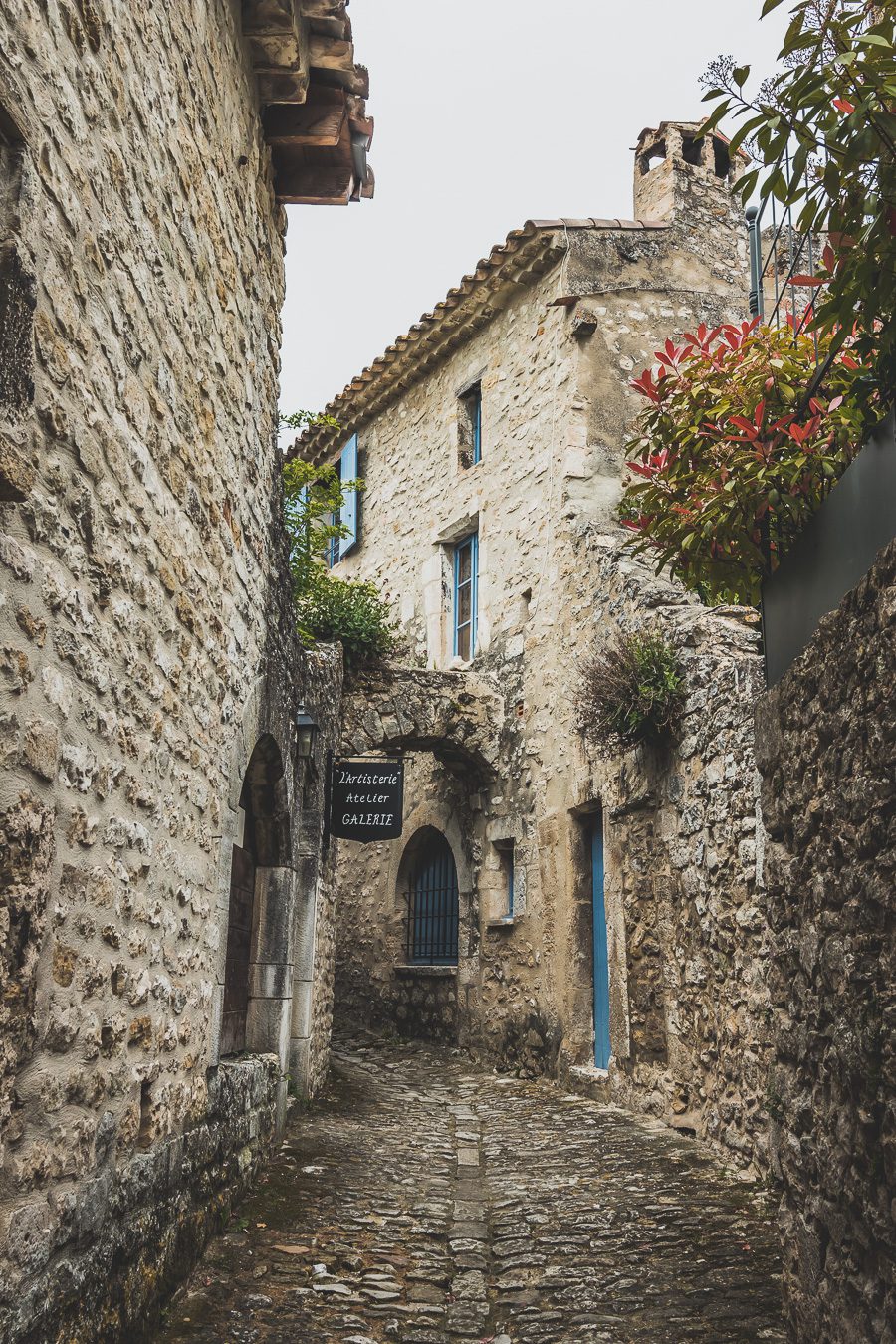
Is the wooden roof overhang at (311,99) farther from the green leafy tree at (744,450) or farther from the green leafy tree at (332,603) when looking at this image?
the green leafy tree at (332,603)

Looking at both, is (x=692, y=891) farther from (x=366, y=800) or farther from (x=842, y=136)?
(x=842, y=136)

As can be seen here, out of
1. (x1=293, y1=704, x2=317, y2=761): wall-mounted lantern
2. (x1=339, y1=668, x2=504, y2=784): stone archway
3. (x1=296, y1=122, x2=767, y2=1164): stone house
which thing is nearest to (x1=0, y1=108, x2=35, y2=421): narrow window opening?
(x1=296, y1=122, x2=767, y2=1164): stone house

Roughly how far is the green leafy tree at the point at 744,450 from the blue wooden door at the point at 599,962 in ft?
14.4

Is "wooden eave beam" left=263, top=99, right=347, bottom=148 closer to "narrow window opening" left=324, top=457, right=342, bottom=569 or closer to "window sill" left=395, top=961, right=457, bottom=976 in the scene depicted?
"window sill" left=395, top=961, right=457, bottom=976

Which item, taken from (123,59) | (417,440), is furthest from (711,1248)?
(417,440)

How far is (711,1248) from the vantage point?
418 cm

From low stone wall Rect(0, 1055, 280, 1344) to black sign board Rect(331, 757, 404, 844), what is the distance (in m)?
3.50

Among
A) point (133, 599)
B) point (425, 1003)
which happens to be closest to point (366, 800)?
point (425, 1003)

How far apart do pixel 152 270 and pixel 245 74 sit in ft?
6.60

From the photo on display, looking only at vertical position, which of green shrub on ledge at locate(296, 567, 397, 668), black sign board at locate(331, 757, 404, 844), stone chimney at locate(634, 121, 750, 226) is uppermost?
stone chimney at locate(634, 121, 750, 226)

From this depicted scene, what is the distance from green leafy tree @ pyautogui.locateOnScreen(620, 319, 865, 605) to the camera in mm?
3590

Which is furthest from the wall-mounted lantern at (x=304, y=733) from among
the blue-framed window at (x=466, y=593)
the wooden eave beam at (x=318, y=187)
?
the blue-framed window at (x=466, y=593)

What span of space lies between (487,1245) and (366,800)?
4146 millimetres

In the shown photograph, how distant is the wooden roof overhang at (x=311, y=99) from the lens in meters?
4.87
